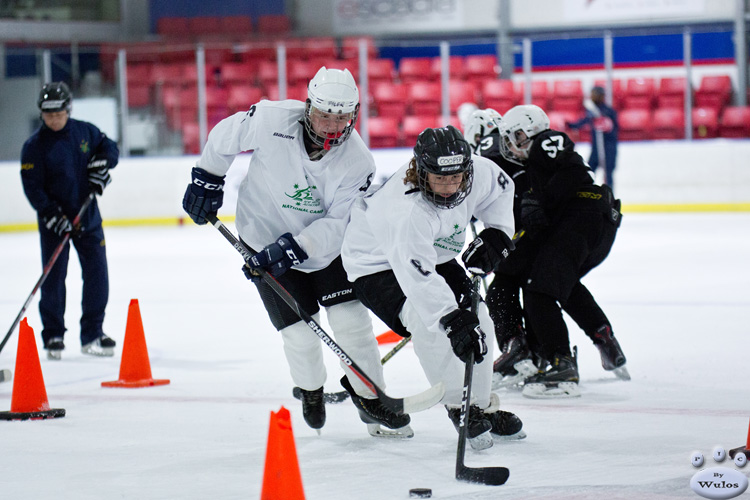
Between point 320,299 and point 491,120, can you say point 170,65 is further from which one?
point 320,299

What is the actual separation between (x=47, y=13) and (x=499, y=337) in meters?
12.5

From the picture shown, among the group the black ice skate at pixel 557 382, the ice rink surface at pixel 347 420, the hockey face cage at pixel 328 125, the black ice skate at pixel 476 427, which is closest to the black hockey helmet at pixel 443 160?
the hockey face cage at pixel 328 125

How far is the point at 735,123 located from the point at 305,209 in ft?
31.5

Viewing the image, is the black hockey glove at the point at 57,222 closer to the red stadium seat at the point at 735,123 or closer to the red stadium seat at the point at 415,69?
the red stadium seat at the point at 415,69

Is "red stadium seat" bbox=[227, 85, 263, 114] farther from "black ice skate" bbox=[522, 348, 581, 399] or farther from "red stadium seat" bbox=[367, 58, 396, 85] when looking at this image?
A: "black ice skate" bbox=[522, 348, 581, 399]

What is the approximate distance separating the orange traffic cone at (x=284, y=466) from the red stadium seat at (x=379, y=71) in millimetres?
10270

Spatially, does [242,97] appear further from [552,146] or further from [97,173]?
[552,146]

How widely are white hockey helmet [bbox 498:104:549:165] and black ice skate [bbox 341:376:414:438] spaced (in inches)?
46.5

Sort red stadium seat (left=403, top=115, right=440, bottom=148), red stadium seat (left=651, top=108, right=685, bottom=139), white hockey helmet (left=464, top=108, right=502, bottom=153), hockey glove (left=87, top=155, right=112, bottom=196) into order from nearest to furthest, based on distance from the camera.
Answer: white hockey helmet (left=464, top=108, right=502, bottom=153), hockey glove (left=87, top=155, right=112, bottom=196), red stadium seat (left=651, top=108, right=685, bottom=139), red stadium seat (left=403, top=115, right=440, bottom=148)

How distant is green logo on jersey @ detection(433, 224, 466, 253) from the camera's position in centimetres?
321

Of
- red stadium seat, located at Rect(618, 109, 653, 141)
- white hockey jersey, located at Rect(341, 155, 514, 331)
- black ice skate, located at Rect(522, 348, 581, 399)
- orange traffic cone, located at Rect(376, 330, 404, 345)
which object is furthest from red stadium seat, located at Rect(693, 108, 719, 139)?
white hockey jersey, located at Rect(341, 155, 514, 331)

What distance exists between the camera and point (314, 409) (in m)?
3.41

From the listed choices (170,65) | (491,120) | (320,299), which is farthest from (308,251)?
(170,65)

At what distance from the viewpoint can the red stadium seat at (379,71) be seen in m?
12.6
